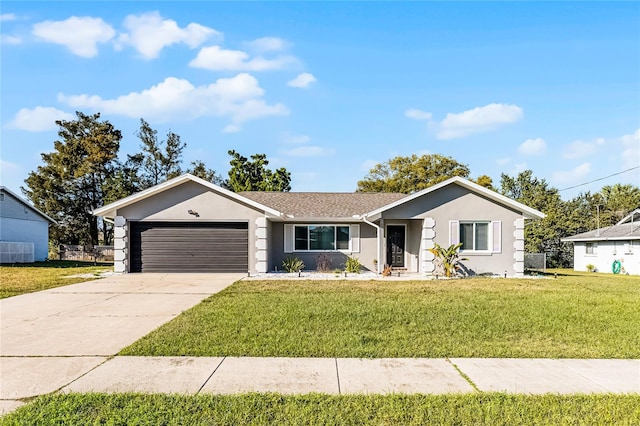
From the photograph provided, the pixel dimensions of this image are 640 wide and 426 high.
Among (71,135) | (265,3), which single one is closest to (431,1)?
(265,3)

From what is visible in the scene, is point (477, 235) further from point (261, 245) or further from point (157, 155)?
point (157, 155)

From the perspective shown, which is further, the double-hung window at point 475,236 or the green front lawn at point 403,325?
the double-hung window at point 475,236

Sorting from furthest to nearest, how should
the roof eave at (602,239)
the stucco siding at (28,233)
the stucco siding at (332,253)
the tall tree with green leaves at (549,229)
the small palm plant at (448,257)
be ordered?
A: the tall tree with green leaves at (549,229) → the stucco siding at (28,233) → the roof eave at (602,239) → the stucco siding at (332,253) → the small palm plant at (448,257)

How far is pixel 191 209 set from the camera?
16.4 m

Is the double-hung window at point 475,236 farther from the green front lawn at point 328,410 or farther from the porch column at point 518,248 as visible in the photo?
the green front lawn at point 328,410

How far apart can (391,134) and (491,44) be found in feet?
42.9

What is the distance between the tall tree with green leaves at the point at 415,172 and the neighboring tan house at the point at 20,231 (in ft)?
94.0

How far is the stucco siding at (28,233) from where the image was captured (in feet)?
75.9

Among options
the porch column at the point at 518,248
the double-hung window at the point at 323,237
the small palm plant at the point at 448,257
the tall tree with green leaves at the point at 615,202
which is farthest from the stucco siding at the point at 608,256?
the double-hung window at the point at 323,237

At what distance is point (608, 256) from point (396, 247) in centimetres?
1594

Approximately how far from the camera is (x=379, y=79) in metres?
17.1

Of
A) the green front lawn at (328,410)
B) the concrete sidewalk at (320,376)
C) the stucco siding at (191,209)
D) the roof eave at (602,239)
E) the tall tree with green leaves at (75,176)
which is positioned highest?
the tall tree with green leaves at (75,176)

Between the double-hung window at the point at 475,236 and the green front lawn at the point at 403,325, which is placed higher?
the double-hung window at the point at 475,236

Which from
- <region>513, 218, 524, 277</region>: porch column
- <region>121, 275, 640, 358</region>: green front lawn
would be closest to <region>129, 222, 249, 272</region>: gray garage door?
<region>121, 275, 640, 358</region>: green front lawn
